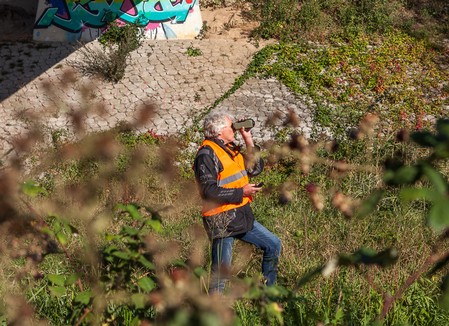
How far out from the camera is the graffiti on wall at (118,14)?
1224 centimetres

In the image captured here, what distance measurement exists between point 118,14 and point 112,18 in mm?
163

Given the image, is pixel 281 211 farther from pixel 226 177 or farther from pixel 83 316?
pixel 83 316

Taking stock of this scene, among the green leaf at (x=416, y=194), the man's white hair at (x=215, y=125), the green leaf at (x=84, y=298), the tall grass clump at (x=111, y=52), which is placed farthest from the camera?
the tall grass clump at (x=111, y=52)

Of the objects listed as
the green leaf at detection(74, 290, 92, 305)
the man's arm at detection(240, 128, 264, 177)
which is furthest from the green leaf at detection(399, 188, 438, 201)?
the man's arm at detection(240, 128, 264, 177)

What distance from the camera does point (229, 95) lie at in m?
10.8

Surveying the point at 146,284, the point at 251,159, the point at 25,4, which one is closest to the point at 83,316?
the point at 146,284

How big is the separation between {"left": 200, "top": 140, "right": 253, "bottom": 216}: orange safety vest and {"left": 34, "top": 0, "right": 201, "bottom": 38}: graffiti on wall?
7.97 meters

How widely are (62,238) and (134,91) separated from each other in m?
8.12

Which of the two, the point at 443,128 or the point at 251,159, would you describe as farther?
the point at 251,159

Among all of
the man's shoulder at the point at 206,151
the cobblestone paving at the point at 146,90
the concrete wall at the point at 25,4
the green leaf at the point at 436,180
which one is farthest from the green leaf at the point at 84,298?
the concrete wall at the point at 25,4

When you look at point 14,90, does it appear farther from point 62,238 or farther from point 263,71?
point 62,238

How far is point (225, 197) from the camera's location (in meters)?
4.67

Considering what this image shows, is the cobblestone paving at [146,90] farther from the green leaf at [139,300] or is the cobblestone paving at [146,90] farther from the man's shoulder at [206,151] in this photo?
the green leaf at [139,300]

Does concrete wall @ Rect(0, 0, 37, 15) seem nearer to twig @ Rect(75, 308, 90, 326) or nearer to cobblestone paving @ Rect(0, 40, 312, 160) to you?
cobblestone paving @ Rect(0, 40, 312, 160)
